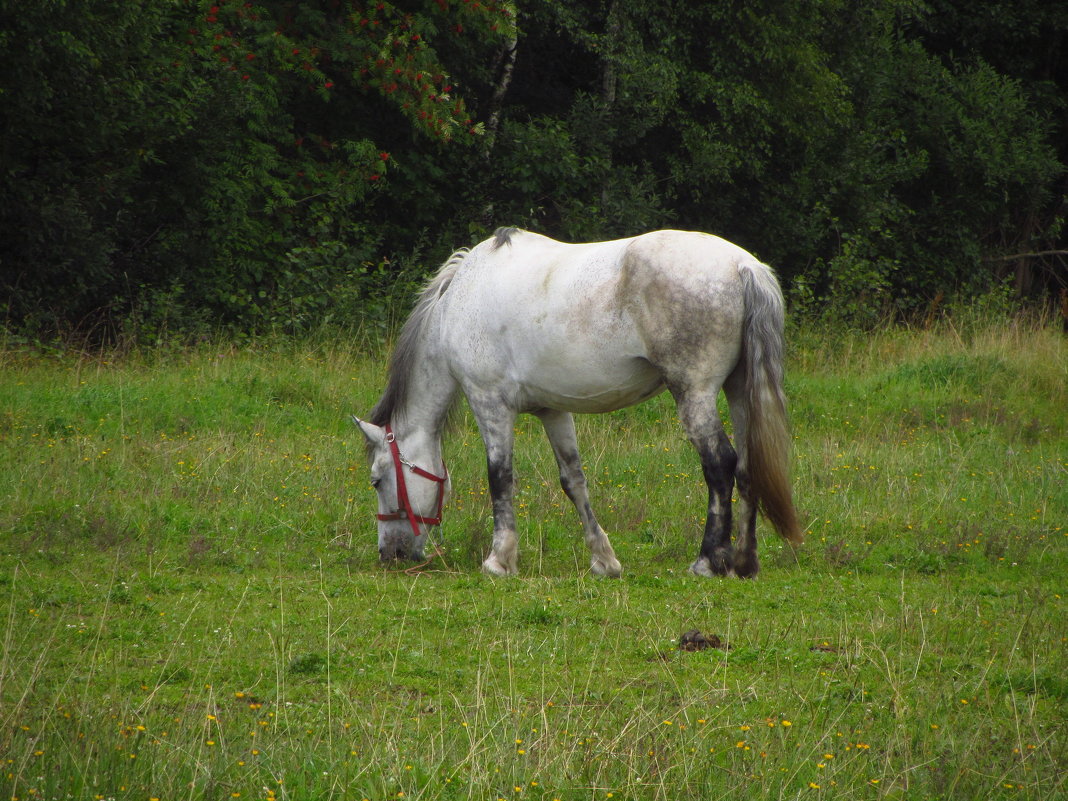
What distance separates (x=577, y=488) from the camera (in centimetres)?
675

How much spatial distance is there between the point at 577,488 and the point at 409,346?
1.40m

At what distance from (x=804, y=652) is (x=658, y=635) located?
2.08 feet

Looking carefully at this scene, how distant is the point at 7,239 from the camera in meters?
14.0

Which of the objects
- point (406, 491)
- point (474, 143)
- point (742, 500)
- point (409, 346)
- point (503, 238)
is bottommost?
point (406, 491)

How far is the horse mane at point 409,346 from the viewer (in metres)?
7.01

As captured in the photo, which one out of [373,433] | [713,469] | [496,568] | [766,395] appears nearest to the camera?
[766,395]

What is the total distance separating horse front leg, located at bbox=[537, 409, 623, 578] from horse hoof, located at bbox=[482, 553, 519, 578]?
48 centimetres

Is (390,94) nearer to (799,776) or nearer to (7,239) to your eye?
(7,239)

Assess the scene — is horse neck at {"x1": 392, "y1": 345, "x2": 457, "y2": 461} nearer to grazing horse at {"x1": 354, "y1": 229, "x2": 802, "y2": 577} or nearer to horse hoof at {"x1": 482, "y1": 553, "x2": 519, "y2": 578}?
grazing horse at {"x1": 354, "y1": 229, "x2": 802, "y2": 577}

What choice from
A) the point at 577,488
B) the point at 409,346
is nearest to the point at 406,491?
the point at 409,346

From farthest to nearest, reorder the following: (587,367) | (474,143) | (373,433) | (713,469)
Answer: (474,143) → (373,433) → (587,367) → (713,469)

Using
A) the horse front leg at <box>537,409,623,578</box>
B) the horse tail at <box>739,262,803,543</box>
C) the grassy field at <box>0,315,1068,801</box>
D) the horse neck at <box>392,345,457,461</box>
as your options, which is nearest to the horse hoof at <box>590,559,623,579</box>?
the horse front leg at <box>537,409,623,578</box>

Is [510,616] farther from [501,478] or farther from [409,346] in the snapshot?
[409,346]

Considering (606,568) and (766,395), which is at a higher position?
(766,395)
